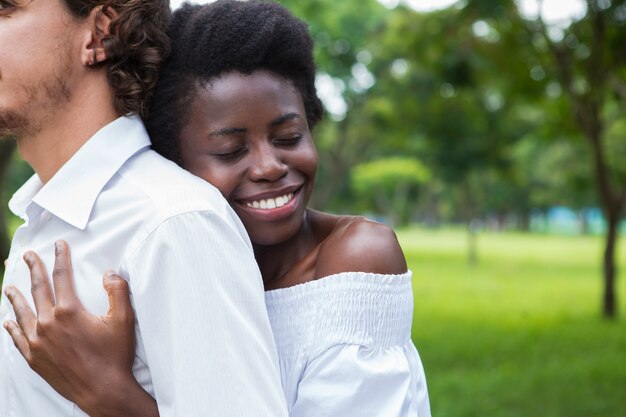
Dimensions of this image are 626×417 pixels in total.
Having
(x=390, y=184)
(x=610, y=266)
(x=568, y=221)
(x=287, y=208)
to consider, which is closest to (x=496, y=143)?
(x=610, y=266)

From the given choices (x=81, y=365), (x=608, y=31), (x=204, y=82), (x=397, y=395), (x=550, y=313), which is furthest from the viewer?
(x=550, y=313)

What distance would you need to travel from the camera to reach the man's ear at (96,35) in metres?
1.80

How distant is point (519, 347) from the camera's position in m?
9.82

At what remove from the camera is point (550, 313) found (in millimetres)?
13125

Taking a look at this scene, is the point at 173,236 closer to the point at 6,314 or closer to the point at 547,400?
the point at 6,314

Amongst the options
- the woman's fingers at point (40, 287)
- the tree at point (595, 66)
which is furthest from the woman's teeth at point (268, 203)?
the tree at point (595, 66)

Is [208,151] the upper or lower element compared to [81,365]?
upper

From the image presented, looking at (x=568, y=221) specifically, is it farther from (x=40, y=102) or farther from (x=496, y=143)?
(x=40, y=102)

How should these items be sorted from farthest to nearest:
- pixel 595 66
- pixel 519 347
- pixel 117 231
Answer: pixel 595 66
pixel 519 347
pixel 117 231

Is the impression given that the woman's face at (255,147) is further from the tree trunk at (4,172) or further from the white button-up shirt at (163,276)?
the tree trunk at (4,172)

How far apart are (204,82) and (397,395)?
0.83 m

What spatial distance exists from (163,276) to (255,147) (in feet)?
1.75

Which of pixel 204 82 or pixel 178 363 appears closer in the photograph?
pixel 178 363

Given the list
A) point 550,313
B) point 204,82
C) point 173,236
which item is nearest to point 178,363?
point 173,236
